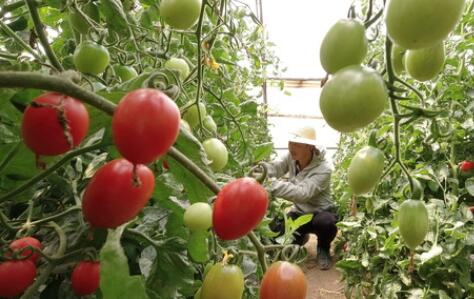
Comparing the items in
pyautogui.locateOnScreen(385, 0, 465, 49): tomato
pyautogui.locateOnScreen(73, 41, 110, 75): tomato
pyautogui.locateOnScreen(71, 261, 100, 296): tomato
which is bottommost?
pyautogui.locateOnScreen(71, 261, 100, 296): tomato

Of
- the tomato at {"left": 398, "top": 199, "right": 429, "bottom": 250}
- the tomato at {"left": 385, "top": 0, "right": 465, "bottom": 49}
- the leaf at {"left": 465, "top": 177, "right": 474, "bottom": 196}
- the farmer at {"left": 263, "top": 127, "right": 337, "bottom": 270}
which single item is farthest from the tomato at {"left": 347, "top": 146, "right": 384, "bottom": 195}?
the farmer at {"left": 263, "top": 127, "right": 337, "bottom": 270}

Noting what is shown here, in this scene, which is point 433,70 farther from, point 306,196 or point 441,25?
point 306,196

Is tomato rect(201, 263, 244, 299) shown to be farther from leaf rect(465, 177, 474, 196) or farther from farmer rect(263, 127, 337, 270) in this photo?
farmer rect(263, 127, 337, 270)

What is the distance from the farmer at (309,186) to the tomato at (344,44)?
2.70 meters

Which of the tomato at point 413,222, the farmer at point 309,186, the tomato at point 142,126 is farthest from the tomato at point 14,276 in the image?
the farmer at point 309,186

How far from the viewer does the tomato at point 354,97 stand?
350 mm

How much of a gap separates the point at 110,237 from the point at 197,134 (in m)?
0.44

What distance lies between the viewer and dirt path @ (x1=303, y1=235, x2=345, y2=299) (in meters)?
3.12

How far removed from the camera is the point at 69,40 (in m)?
0.81

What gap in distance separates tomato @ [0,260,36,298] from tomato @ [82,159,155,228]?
147mm

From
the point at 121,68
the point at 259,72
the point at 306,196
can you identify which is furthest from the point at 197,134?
the point at 306,196

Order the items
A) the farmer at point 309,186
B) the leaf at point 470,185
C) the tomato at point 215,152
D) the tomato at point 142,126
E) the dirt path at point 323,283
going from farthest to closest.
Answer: the farmer at point 309,186 < the dirt path at point 323,283 < the leaf at point 470,185 < the tomato at point 215,152 < the tomato at point 142,126

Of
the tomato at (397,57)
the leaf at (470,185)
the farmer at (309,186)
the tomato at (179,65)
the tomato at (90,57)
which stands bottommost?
the farmer at (309,186)

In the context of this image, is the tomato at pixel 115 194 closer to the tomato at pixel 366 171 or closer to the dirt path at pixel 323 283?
the tomato at pixel 366 171
